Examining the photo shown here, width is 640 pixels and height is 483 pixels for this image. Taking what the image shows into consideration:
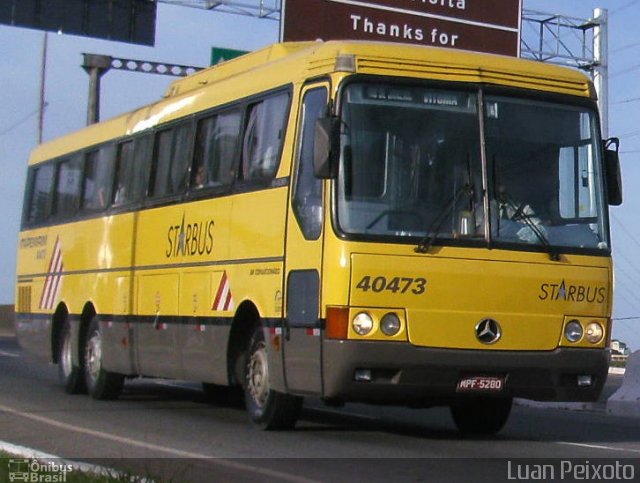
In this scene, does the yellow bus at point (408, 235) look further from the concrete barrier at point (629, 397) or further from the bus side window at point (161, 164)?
the concrete barrier at point (629, 397)

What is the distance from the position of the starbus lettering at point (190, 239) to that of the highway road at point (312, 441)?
178 cm

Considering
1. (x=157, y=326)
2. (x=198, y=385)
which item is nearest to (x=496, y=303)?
(x=157, y=326)

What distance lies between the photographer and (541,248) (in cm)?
1273

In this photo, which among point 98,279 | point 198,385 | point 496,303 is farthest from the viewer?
point 198,385

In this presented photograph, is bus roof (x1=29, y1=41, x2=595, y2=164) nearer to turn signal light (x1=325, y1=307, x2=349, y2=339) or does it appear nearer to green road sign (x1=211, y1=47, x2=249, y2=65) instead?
turn signal light (x1=325, y1=307, x2=349, y2=339)

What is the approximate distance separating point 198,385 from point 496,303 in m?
10.8

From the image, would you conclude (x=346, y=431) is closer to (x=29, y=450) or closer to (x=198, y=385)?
(x=29, y=450)

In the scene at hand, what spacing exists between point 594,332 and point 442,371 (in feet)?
5.17

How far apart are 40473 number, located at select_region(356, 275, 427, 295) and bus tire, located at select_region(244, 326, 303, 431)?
1688 mm

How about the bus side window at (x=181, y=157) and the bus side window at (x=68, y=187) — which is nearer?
the bus side window at (x=181, y=157)

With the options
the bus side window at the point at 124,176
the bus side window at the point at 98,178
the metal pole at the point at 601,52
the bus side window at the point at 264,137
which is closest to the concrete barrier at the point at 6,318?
the metal pole at the point at 601,52

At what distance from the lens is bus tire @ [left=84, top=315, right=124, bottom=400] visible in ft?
59.8

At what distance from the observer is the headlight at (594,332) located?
12.9 metres

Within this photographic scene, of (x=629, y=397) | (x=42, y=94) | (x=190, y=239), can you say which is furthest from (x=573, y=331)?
(x=42, y=94)
